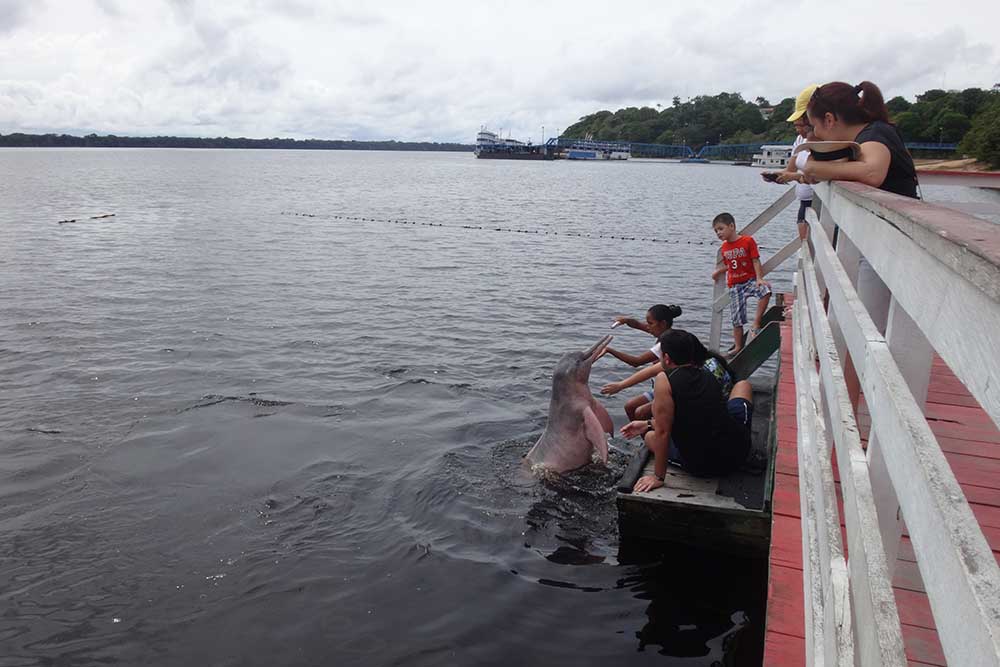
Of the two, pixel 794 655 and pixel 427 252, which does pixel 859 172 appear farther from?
pixel 427 252

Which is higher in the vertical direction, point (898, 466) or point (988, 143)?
point (988, 143)

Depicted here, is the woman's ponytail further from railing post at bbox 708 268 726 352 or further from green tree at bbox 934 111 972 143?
green tree at bbox 934 111 972 143

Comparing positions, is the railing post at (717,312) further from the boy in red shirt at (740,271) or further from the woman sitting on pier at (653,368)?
the woman sitting on pier at (653,368)

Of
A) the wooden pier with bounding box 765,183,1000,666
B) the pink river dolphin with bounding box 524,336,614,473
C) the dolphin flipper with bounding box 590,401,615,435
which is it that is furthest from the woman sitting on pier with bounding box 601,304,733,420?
the wooden pier with bounding box 765,183,1000,666

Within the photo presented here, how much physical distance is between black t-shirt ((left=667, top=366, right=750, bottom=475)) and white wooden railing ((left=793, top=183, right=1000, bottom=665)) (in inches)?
135

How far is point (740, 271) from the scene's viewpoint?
36.2 ft

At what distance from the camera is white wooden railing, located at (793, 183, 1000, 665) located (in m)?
1.15

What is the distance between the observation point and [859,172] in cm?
425

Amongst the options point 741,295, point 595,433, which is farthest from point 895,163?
point 741,295

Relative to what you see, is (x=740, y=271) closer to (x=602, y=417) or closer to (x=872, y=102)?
(x=602, y=417)

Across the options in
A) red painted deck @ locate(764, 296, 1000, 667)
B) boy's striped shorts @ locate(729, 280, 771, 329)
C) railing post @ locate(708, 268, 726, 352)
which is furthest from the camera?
railing post @ locate(708, 268, 726, 352)

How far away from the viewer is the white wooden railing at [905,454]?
3.77 ft

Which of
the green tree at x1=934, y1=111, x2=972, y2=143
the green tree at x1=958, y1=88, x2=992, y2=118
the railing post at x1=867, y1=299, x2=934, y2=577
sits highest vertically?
the green tree at x1=958, y1=88, x2=992, y2=118

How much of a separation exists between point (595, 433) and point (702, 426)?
176 centimetres
